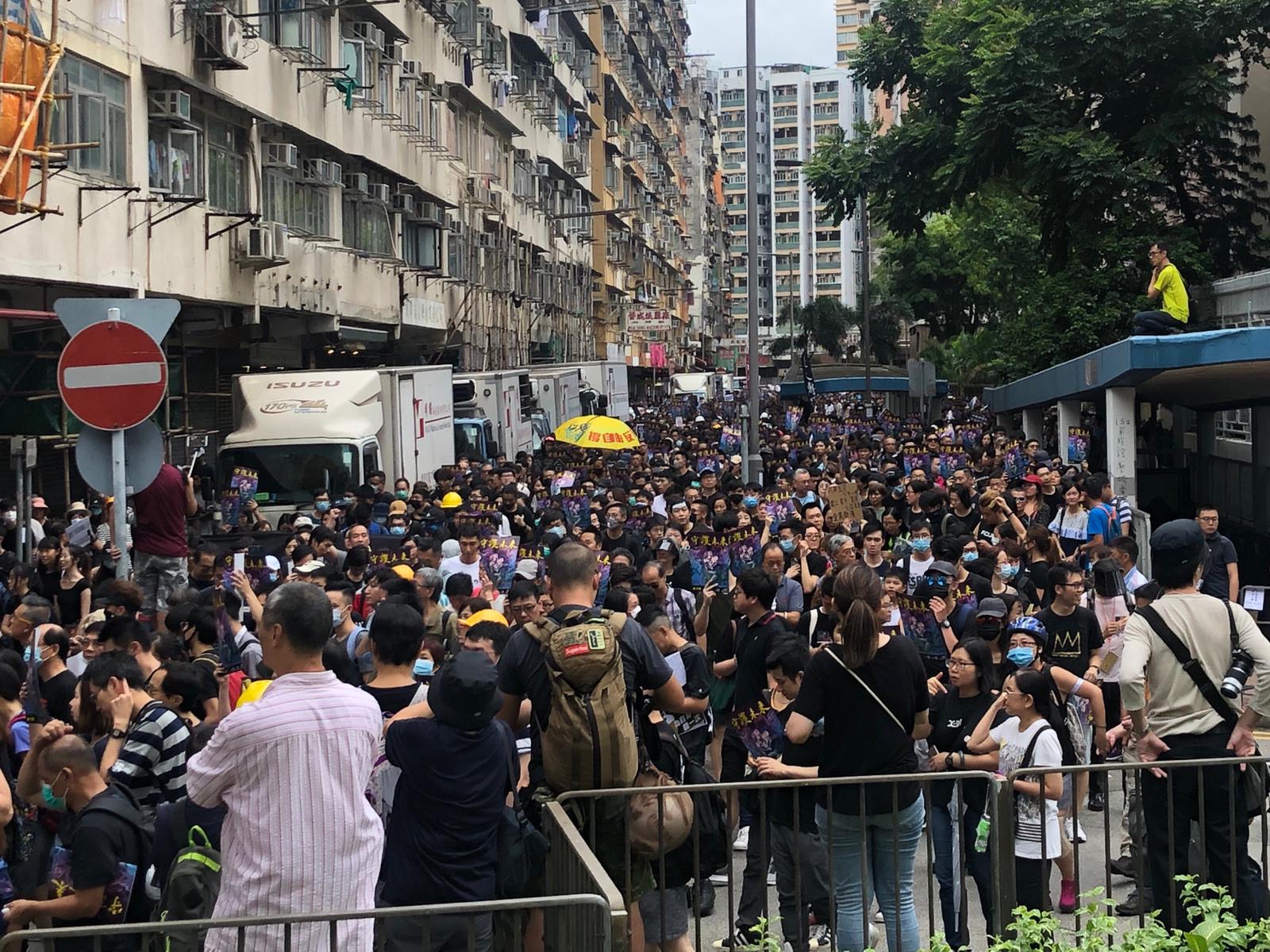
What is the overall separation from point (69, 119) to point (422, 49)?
1633cm

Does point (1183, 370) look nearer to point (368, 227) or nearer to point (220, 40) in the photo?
point (220, 40)

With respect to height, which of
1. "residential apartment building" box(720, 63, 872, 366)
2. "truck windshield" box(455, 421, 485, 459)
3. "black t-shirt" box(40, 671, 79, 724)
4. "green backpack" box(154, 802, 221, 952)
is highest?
"residential apartment building" box(720, 63, 872, 366)

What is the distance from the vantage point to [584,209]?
180ft

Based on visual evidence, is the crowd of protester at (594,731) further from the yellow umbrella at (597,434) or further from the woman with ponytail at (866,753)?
the yellow umbrella at (597,434)

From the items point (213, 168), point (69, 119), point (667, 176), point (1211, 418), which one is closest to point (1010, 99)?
point (1211, 418)

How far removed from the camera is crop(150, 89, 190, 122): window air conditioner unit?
18812mm

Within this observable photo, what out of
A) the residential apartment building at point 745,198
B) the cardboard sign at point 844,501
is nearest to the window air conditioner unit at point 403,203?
the cardboard sign at point 844,501

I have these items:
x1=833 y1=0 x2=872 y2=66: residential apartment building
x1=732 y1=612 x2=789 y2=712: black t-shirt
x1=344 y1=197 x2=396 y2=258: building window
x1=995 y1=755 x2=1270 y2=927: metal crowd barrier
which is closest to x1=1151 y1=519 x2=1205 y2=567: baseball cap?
x1=995 y1=755 x2=1270 y2=927: metal crowd barrier

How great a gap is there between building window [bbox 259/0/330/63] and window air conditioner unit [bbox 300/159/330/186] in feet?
5.04

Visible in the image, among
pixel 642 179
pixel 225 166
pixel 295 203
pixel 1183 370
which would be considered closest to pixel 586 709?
pixel 1183 370

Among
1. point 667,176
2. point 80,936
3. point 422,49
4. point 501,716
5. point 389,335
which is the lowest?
point 80,936

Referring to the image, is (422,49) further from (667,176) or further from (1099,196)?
(667,176)

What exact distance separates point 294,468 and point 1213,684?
13461mm

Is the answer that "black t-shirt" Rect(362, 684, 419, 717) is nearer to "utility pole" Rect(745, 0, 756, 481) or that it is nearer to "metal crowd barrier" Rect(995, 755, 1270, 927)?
"metal crowd barrier" Rect(995, 755, 1270, 927)
